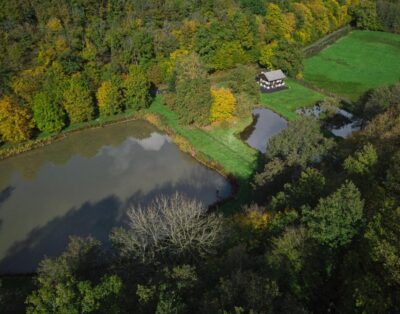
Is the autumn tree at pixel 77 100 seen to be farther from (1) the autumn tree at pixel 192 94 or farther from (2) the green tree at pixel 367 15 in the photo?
(2) the green tree at pixel 367 15

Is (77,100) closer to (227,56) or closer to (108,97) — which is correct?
(108,97)

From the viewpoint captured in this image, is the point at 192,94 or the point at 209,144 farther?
the point at 192,94

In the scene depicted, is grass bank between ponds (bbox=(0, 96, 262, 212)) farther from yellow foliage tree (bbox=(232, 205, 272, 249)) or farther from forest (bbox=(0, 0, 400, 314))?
yellow foliage tree (bbox=(232, 205, 272, 249))

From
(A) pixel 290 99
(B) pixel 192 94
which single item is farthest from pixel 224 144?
(A) pixel 290 99

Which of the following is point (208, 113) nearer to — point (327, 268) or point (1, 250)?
point (1, 250)

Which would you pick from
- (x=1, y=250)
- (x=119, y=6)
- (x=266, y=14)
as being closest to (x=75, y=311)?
(x=1, y=250)
